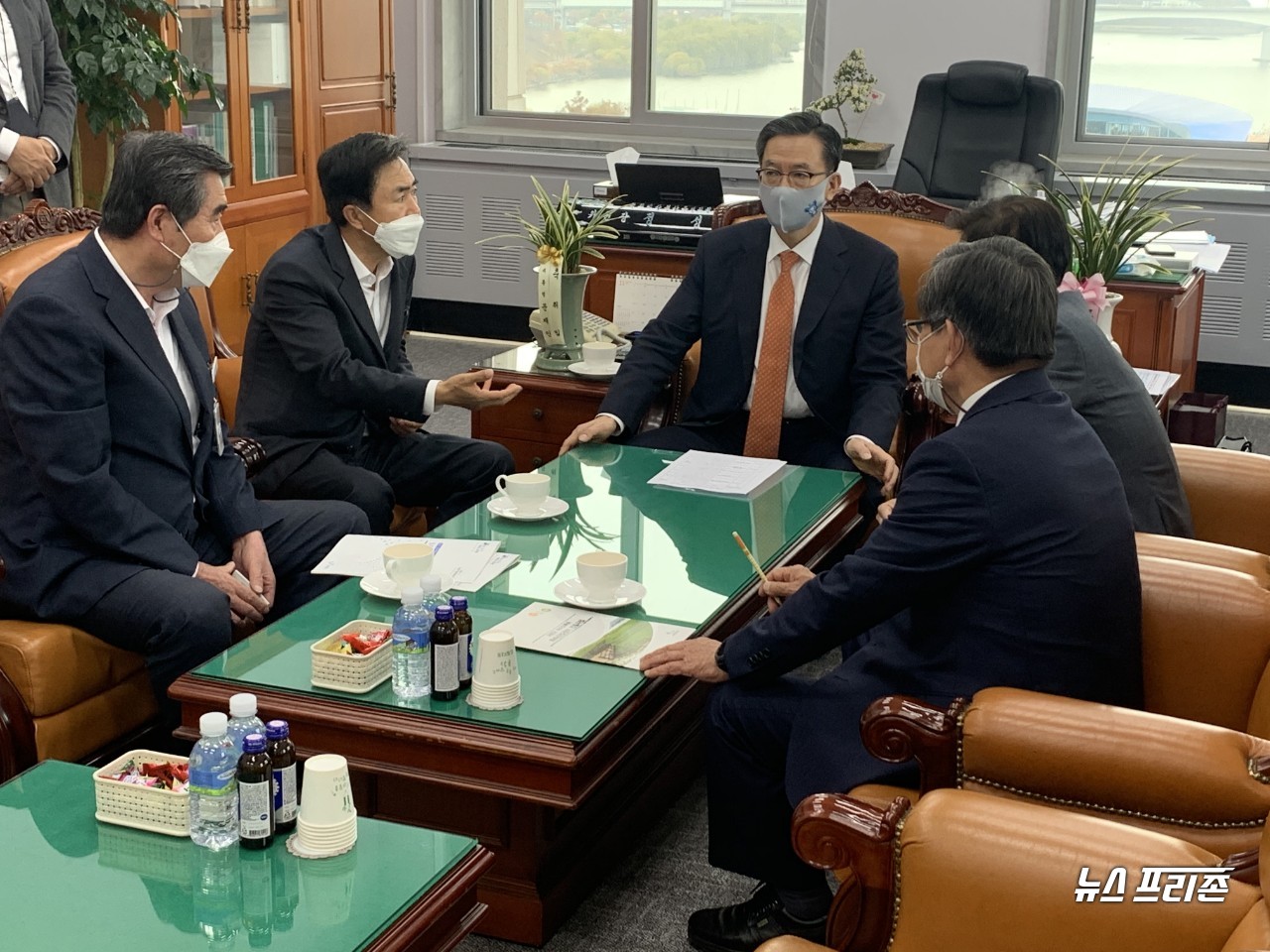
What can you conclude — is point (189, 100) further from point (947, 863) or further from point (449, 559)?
point (947, 863)

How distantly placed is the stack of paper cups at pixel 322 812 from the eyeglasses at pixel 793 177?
209 centimetres

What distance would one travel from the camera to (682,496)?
3.04 m

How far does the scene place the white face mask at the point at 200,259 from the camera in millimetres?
2719

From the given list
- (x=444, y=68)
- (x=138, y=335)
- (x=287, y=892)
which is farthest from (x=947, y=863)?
(x=444, y=68)

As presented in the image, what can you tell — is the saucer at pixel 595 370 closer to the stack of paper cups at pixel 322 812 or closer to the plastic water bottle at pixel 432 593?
the plastic water bottle at pixel 432 593

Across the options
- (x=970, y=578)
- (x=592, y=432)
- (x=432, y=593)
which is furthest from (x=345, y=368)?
(x=970, y=578)

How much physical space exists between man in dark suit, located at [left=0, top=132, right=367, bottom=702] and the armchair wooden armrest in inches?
53.3

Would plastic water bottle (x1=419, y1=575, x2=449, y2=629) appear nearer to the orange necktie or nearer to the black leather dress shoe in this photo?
the black leather dress shoe

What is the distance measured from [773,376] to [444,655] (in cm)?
156

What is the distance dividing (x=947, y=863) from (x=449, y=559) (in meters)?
1.29

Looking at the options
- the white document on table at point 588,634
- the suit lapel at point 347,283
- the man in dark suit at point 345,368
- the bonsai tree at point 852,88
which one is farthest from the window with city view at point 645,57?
the white document on table at point 588,634

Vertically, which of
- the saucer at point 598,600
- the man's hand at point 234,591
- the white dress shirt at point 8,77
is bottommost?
the man's hand at point 234,591

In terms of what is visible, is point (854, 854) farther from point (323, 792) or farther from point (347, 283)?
point (347, 283)

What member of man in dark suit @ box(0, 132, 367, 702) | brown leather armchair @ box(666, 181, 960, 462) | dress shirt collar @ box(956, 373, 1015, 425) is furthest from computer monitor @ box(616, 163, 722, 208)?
dress shirt collar @ box(956, 373, 1015, 425)
